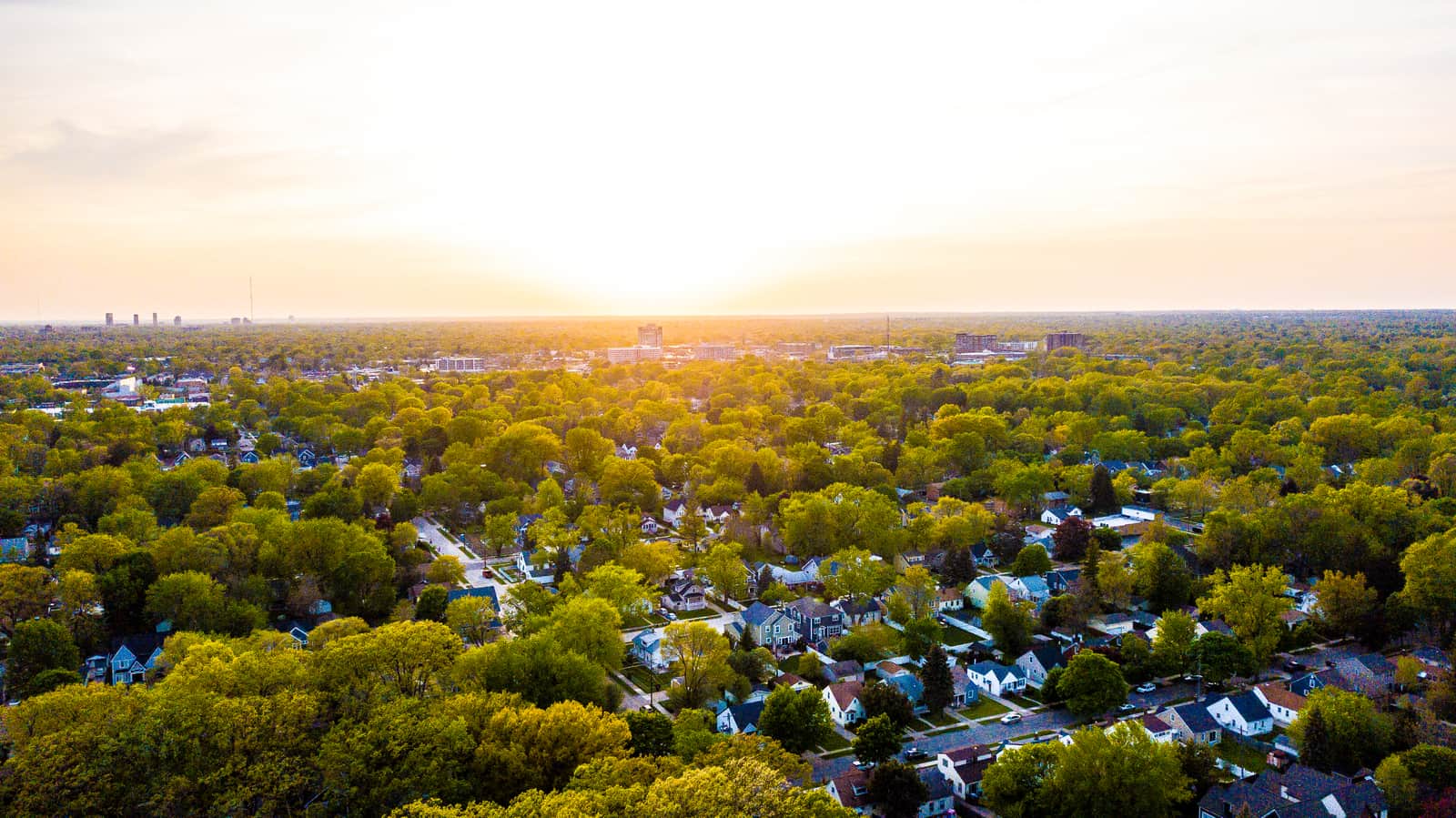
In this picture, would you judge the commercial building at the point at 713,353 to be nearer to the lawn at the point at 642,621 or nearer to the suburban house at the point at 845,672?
the lawn at the point at 642,621

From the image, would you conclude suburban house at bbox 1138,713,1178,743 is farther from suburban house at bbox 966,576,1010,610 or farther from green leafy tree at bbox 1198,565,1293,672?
suburban house at bbox 966,576,1010,610

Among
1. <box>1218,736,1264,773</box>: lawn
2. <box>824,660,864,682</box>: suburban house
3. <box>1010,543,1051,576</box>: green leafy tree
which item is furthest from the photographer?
<box>1010,543,1051,576</box>: green leafy tree

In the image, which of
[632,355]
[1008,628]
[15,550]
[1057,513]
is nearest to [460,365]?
[632,355]

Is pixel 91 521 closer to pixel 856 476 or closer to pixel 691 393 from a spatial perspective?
pixel 856 476

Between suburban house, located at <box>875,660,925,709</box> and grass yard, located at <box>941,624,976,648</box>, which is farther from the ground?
suburban house, located at <box>875,660,925,709</box>

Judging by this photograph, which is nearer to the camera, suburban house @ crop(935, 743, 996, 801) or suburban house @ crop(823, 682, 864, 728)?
suburban house @ crop(935, 743, 996, 801)

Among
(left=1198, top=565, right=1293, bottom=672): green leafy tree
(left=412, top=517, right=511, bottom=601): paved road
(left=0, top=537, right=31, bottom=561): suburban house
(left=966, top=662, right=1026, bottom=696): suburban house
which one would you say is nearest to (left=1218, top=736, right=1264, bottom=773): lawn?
(left=1198, top=565, right=1293, bottom=672): green leafy tree
